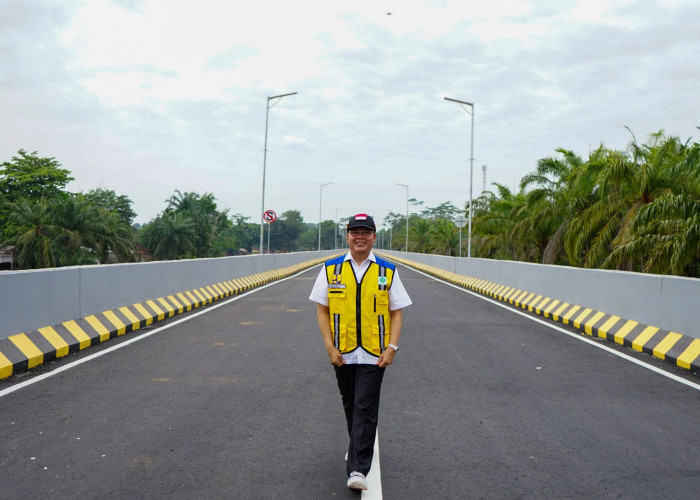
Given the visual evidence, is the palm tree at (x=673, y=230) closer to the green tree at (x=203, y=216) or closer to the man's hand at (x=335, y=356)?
the man's hand at (x=335, y=356)

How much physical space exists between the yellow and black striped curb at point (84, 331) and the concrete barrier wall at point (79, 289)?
4.6 inches

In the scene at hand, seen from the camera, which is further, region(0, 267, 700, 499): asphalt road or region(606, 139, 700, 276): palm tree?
region(606, 139, 700, 276): palm tree

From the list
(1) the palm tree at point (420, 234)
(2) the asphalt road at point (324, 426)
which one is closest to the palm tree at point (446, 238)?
(1) the palm tree at point (420, 234)

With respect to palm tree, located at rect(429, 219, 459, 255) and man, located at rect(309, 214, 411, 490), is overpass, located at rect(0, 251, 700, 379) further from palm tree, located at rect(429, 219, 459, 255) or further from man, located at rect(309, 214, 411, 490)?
palm tree, located at rect(429, 219, 459, 255)

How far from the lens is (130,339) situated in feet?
33.5

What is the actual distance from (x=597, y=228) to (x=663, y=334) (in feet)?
45.3

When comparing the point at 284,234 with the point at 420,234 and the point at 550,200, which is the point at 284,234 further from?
the point at 550,200

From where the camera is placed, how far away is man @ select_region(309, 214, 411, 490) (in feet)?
13.4

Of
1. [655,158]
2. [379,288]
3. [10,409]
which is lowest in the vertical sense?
[10,409]

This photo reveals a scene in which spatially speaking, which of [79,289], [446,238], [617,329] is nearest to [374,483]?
[79,289]

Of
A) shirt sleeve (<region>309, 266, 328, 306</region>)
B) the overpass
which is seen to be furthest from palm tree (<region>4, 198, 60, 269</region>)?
shirt sleeve (<region>309, 266, 328, 306</region>)

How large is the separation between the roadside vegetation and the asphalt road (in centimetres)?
756

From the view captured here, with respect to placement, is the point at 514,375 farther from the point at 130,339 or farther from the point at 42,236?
the point at 42,236

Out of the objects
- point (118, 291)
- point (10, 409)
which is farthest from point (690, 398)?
point (118, 291)
